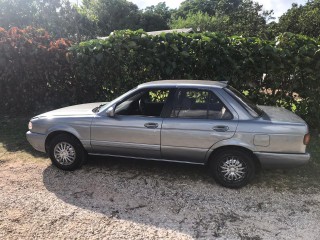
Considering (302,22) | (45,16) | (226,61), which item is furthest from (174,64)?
(45,16)

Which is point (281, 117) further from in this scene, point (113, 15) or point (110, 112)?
point (113, 15)

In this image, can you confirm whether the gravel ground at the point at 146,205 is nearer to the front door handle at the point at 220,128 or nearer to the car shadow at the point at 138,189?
the car shadow at the point at 138,189

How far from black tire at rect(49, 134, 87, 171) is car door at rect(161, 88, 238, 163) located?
142cm

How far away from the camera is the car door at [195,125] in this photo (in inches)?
192

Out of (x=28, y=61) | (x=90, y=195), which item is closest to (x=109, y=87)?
(x=28, y=61)

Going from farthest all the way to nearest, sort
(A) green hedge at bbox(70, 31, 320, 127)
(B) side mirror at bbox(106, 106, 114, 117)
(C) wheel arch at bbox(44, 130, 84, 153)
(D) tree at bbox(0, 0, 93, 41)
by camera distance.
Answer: (D) tree at bbox(0, 0, 93, 41) → (A) green hedge at bbox(70, 31, 320, 127) → (C) wheel arch at bbox(44, 130, 84, 153) → (B) side mirror at bbox(106, 106, 114, 117)

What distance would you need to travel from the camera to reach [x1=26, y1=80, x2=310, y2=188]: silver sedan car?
477 cm

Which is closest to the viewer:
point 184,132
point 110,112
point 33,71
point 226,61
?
point 184,132

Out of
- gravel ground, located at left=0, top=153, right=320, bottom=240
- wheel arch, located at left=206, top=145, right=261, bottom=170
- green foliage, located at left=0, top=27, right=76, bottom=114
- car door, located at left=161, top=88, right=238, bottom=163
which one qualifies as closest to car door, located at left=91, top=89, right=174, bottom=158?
A: car door, located at left=161, top=88, right=238, bottom=163

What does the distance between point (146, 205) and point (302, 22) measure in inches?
1156

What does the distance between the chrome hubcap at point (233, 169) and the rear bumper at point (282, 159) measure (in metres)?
0.29

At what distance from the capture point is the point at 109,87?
835 cm

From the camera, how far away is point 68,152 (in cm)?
556

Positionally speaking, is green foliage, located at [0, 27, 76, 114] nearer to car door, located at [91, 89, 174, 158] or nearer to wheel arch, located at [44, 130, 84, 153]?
wheel arch, located at [44, 130, 84, 153]
